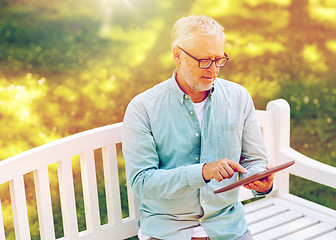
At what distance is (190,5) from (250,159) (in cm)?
413

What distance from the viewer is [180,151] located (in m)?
2.32

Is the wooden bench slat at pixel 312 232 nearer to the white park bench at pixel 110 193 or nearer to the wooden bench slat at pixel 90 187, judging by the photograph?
the white park bench at pixel 110 193

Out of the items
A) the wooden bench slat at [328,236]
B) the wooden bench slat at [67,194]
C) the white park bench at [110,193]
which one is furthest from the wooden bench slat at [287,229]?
the wooden bench slat at [67,194]

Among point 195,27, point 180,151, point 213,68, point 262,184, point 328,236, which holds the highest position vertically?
point 195,27

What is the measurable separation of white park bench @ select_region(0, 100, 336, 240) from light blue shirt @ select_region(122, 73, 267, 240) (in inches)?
10.2

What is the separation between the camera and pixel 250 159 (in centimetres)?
247

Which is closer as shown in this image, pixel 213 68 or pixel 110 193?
pixel 213 68

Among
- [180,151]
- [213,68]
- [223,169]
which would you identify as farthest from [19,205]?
[213,68]

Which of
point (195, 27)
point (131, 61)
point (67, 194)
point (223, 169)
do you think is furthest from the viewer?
point (131, 61)

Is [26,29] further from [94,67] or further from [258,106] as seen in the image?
[258,106]

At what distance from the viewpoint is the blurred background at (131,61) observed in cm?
514

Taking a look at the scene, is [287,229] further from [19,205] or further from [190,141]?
[19,205]

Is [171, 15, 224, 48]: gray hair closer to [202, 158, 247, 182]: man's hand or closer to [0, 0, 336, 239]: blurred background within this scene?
[202, 158, 247, 182]: man's hand

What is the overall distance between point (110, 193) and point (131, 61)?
3350 mm
